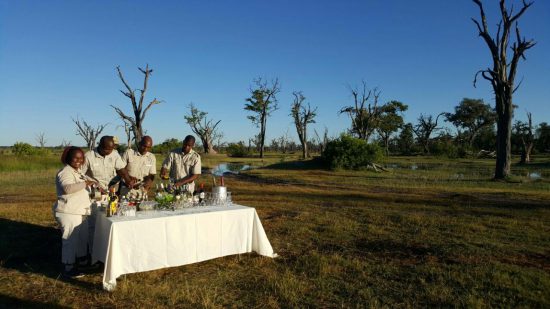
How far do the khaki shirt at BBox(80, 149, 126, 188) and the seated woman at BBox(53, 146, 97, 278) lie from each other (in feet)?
2.02

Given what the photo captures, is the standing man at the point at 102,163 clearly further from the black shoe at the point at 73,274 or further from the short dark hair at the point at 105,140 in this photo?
the black shoe at the point at 73,274

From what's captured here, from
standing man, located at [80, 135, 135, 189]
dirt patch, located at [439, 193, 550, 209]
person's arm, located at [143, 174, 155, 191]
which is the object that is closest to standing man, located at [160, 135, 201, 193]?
person's arm, located at [143, 174, 155, 191]

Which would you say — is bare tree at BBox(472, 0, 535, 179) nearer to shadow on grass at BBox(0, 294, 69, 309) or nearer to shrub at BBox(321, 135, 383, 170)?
shrub at BBox(321, 135, 383, 170)

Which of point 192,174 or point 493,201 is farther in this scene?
point 493,201

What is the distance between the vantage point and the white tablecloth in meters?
4.27

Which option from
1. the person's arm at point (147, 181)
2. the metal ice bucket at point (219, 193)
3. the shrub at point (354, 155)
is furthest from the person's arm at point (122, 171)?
the shrub at point (354, 155)

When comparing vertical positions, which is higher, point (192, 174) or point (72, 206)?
point (192, 174)

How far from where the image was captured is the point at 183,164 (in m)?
6.38

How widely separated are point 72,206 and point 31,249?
2381mm

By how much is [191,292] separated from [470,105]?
63642 millimetres

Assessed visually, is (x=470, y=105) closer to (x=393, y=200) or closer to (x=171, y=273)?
(x=393, y=200)

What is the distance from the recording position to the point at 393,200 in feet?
37.4

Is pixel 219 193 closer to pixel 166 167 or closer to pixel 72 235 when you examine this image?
pixel 166 167

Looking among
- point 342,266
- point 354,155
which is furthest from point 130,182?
point 354,155
